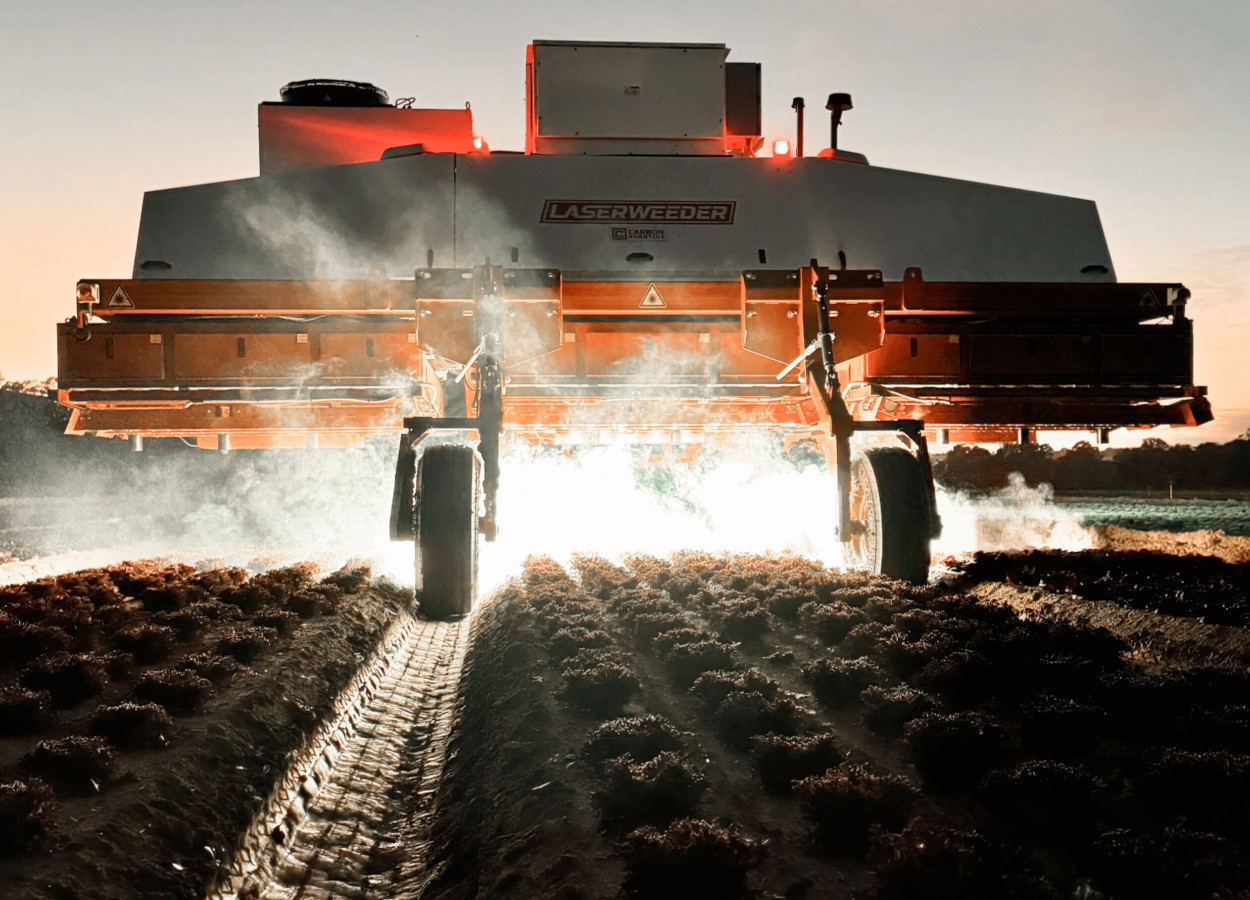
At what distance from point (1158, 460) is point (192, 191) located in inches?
2727

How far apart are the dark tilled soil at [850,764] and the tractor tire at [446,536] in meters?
0.63

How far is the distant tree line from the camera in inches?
2507

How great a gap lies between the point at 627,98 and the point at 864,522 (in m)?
5.45

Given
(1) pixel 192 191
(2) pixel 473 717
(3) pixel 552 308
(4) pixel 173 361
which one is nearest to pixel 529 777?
(2) pixel 473 717

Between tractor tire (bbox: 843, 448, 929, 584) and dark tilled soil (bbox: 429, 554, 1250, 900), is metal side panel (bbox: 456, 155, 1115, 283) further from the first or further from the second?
dark tilled soil (bbox: 429, 554, 1250, 900)

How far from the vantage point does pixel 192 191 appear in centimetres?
926

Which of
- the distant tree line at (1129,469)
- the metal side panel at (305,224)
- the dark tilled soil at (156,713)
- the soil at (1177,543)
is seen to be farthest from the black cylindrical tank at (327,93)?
the distant tree line at (1129,469)

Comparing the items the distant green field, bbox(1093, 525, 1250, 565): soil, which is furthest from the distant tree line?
bbox(1093, 525, 1250, 565): soil

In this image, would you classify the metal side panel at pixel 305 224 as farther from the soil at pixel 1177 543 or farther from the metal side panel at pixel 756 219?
the soil at pixel 1177 543

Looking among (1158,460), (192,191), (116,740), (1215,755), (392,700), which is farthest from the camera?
(1158,460)

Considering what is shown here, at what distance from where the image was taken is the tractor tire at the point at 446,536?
278 inches

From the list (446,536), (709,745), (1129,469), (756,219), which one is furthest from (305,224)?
(1129,469)

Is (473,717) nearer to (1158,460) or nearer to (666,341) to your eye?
(666,341)

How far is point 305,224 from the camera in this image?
30.2 feet
